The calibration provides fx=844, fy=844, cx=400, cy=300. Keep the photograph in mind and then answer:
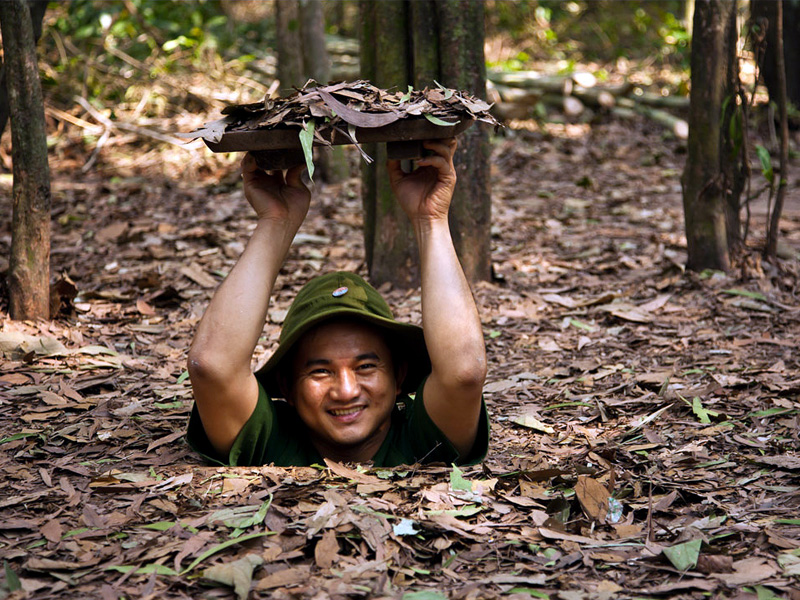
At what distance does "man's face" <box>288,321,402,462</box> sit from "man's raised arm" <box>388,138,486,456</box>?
21 cm

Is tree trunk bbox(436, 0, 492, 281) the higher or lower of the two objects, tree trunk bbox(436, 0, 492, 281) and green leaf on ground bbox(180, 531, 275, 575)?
the higher

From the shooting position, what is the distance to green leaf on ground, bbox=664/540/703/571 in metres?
2.48

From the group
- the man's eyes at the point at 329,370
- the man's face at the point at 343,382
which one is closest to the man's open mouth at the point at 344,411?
the man's face at the point at 343,382

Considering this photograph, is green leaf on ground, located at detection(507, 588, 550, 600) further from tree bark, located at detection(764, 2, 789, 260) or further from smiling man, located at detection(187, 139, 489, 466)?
tree bark, located at detection(764, 2, 789, 260)

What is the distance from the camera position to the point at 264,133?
110 inches

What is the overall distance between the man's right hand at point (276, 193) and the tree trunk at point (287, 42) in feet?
17.5

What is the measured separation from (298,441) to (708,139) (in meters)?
3.63

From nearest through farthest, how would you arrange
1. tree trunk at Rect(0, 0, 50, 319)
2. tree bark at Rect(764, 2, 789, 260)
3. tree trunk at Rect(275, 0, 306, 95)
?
1. tree trunk at Rect(0, 0, 50, 319)
2. tree bark at Rect(764, 2, 789, 260)
3. tree trunk at Rect(275, 0, 306, 95)

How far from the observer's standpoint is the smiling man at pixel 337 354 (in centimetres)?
297

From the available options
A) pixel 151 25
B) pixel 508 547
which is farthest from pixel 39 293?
pixel 151 25

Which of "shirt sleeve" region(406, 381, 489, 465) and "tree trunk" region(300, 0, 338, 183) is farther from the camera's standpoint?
"tree trunk" region(300, 0, 338, 183)

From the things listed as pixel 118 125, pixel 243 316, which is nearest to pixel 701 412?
pixel 243 316

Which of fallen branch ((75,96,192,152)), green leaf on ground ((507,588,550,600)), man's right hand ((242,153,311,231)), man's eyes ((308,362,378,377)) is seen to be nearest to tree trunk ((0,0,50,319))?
man's right hand ((242,153,311,231))

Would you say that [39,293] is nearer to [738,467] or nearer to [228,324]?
[228,324]
